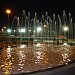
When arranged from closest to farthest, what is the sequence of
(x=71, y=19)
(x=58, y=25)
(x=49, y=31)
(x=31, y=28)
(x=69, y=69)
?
(x=69, y=69)
(x=71, y=19)
(x=58, y=25)
(x=49, y=31)
(x=31, y=28)

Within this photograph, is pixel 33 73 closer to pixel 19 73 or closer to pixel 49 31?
pixel 19 73

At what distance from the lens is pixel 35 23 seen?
3130 inches

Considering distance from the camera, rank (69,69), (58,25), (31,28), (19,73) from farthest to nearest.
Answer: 1. (31,28)
2. (58,25)
3. (69,69)
4. (19,73)

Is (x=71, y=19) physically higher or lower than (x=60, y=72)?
higher

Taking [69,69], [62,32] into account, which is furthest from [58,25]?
[69,69]

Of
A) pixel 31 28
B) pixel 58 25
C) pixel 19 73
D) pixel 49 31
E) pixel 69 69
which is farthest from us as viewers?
pixel 31 28

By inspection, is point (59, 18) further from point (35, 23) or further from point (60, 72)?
point (60, 72)

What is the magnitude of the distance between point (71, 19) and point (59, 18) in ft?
13.5

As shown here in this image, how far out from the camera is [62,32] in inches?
2714

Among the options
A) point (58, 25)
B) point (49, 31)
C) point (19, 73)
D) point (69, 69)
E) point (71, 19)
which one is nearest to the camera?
point (19, 73)

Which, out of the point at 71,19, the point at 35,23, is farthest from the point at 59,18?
the point at 35,23

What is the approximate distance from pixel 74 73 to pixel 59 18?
56.9m

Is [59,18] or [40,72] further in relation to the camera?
[59,18]

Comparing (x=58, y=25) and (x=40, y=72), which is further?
(x=58, y=25)
